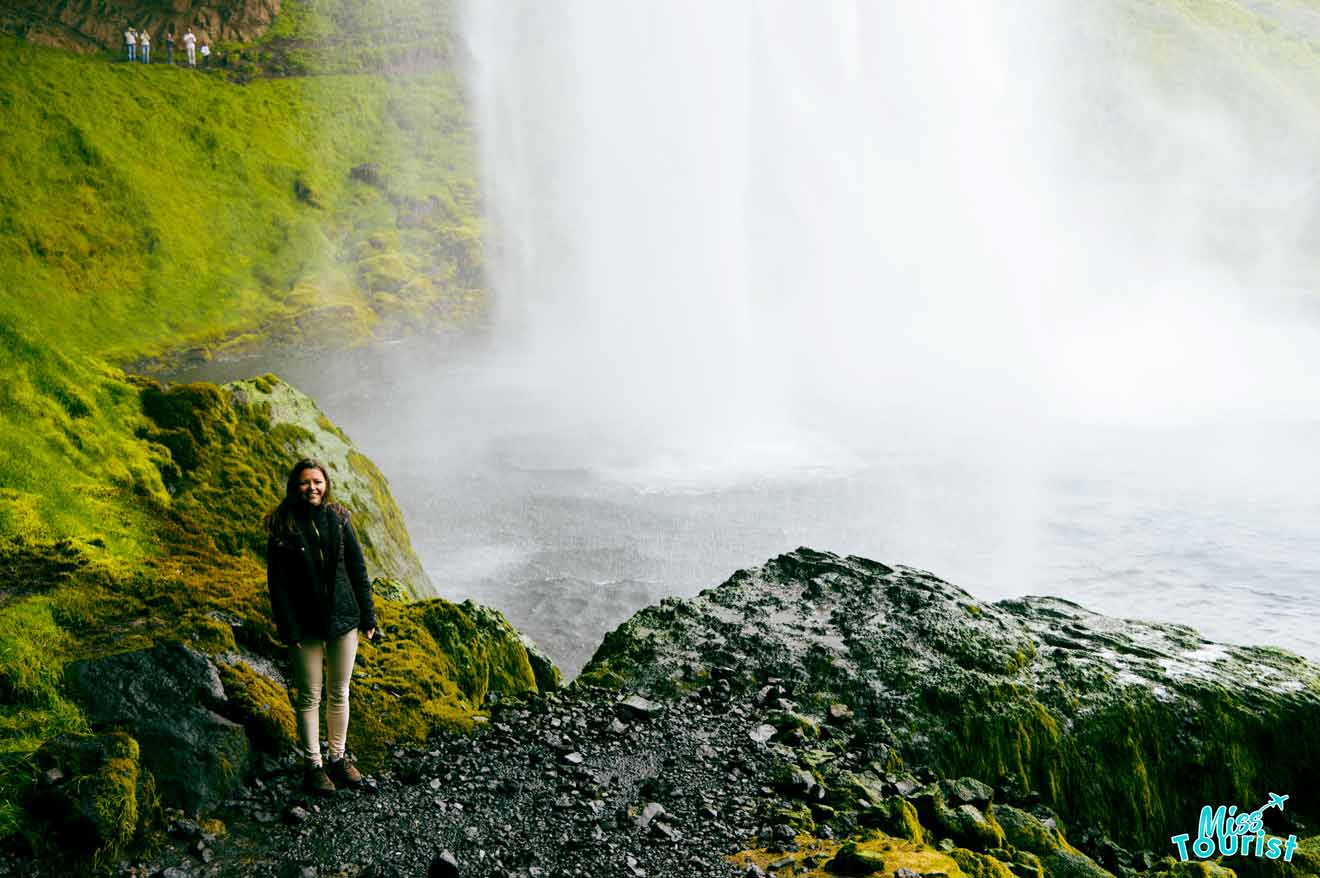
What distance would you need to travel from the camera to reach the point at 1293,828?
923cm

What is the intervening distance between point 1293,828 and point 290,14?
81960 millimetres

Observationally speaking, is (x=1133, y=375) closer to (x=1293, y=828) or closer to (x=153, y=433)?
(x=1293, y=828)

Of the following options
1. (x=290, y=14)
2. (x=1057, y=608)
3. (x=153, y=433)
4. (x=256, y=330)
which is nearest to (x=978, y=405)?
(x=1057, y=608)

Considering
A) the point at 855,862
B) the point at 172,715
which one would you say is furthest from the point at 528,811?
the point at 172,715

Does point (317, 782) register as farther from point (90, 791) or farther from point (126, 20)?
point (126, 20)

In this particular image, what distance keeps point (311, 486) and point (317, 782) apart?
6.63ft

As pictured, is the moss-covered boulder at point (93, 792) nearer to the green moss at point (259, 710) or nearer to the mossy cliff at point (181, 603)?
the mossy cliff at point (181, 603)

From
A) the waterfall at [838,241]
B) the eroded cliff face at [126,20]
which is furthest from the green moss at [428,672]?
the eroded cliff face at [126,20]

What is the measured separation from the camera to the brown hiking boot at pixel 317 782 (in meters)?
6.24

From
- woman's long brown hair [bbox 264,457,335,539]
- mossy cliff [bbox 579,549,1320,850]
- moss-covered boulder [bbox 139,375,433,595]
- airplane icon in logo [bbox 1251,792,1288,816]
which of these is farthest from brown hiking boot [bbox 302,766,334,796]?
airplane icon in logo [bbox 1251,792,1288,816]

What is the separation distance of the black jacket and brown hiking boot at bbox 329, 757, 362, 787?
2.98 feet

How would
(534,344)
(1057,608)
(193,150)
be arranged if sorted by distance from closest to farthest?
(1057,608) < (534,344) < (193,150)

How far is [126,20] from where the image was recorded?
5875 centimetres

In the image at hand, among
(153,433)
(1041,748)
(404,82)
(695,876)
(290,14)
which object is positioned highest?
Answer: (290,14)
